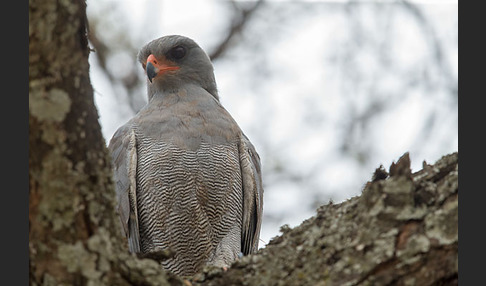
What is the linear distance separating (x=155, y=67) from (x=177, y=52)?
0.33 metres

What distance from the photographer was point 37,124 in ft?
8.20

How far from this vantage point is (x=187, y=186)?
5.08 metres

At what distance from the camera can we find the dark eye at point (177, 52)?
6200mm

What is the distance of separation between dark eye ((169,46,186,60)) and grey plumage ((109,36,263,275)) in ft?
2.44

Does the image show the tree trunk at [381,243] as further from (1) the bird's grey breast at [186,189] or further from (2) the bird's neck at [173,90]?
(2) the bird's neck at [173,90]

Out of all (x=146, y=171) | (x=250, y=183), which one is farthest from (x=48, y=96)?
(x=250, y=183)

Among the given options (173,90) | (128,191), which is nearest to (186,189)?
(128,191)

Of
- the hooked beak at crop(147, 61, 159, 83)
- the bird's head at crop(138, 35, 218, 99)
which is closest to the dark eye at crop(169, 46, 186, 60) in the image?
the bird's head at crop(138, 35, 218, 99)

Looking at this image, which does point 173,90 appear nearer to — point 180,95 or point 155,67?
point 180,95

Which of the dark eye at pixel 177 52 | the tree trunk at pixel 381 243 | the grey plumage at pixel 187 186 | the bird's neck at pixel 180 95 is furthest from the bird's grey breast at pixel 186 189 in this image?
the tree trunk at pixel 381 243

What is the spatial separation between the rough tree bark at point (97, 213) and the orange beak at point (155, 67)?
331 centimetres

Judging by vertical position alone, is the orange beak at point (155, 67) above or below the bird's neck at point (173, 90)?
above

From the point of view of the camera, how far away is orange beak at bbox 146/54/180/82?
597 cm

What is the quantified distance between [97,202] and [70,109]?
1.35 ft
